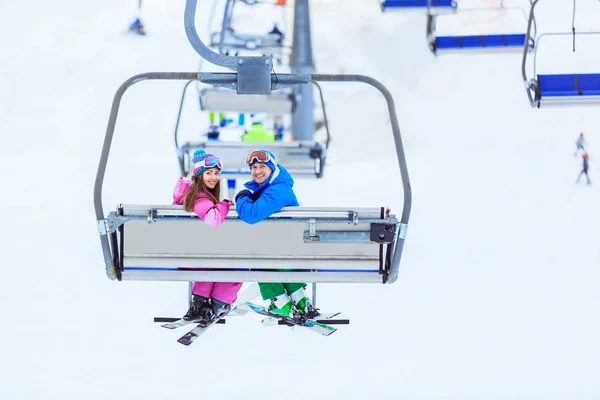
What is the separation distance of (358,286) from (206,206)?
3.53m

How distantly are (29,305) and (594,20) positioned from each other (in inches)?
818

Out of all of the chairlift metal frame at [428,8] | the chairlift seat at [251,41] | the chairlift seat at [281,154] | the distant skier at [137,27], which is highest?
the chairlift metal frame at [428,8]

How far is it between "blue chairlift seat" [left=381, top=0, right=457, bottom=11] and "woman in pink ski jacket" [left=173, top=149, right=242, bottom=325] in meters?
5.45

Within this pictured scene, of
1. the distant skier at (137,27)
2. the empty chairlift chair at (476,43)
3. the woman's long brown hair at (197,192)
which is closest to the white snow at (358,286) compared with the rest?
the distant skier at (137,27)

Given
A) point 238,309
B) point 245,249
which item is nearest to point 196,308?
point 238,309

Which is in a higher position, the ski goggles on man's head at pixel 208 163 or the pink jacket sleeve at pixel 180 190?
the ski goggles on man's head at pixel 208 163

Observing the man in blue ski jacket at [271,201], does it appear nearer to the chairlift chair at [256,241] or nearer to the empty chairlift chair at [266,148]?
the chairlift chair at [256,241]

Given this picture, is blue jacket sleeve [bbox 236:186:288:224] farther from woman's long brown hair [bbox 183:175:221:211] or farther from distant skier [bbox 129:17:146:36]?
distant skier [bbox 129:17:146:36]

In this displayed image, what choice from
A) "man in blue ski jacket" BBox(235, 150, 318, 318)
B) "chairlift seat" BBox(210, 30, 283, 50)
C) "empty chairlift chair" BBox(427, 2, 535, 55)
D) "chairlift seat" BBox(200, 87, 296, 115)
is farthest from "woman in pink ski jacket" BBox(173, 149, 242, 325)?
"chairlift seat" BBox(210, 30, 283, 50)

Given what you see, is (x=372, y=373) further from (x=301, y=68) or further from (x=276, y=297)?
(x=301, y=68)

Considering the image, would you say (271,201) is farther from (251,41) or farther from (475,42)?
(251,41)

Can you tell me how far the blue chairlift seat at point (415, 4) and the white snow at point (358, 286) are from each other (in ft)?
7.67

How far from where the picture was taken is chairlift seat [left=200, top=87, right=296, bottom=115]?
301 inches

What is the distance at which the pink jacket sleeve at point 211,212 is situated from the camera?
3.46m
